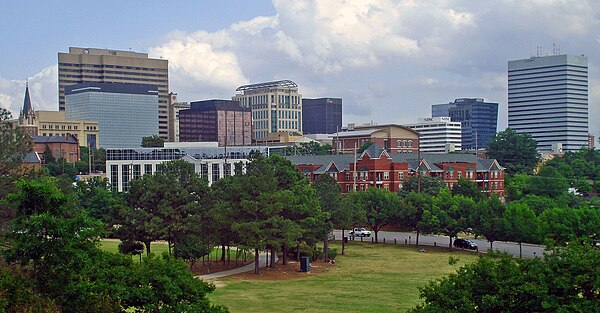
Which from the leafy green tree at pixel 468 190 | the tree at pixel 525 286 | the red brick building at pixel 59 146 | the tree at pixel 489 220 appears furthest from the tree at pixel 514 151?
the tree at pixel 525 286

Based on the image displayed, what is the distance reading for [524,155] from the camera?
495ft

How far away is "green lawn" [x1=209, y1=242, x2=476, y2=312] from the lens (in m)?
43.2

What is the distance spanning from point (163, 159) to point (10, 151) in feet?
261

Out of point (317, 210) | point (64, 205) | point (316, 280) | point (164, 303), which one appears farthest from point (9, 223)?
point (317, 210)

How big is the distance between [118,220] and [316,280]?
16.2 metres

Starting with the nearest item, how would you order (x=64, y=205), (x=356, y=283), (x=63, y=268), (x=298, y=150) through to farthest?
1. (x=63, y=268)
2. (x=64, y=205)
3. (x=356, y=283)
4. (x=298, y=150)

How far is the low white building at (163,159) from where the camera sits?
394 feet

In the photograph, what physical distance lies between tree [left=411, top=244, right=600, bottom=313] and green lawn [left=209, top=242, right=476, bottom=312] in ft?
28.3

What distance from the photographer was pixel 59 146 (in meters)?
171

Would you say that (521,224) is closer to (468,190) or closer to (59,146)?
(468,190)

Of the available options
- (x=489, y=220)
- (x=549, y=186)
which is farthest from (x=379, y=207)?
(x=549, y=186)

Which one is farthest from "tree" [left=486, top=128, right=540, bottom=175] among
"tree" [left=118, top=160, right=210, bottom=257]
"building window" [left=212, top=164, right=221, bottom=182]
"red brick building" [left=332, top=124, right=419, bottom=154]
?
"tree" [left=118, top=160, right=210, bottom=257]

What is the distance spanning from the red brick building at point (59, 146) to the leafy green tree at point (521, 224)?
120 m

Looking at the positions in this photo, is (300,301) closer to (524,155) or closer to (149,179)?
(149,179)
